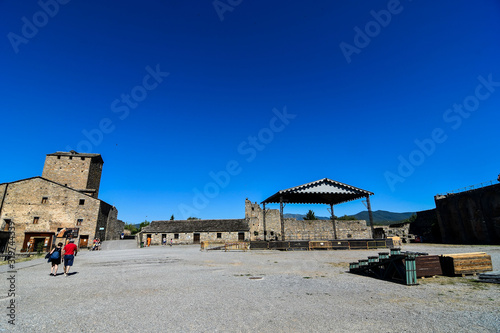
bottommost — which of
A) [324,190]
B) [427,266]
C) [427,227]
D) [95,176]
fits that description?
[427,266]

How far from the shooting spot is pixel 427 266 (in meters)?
9.26

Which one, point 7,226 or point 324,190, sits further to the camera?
point 7,226

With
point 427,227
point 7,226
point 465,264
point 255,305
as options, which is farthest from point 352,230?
point 7,226

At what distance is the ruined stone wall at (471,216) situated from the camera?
25688mm

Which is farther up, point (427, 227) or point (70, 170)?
point (70, 170)

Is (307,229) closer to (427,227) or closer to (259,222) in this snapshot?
(259,222)

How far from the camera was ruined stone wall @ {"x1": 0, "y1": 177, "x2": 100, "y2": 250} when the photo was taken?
96.9ft

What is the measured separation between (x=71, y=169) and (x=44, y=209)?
42.1 feet

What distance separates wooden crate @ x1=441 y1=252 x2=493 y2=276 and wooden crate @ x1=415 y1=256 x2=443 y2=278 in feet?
0.94

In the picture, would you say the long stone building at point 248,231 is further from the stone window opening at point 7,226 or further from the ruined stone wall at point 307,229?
the stone window opening at point 7,226

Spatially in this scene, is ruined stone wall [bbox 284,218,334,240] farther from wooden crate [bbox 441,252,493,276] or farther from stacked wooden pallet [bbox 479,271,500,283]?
stacked wooden pallet [bbox 479,271,500,283]

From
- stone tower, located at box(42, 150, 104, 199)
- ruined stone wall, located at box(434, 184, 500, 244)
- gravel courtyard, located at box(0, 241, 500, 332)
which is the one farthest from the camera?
stone tower, located at box(42, 150, 104, 199)

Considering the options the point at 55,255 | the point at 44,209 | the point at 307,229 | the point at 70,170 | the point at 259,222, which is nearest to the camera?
the point at 55,255

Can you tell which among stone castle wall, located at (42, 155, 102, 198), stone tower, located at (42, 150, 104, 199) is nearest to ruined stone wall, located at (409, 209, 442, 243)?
stone tower, located at (42, 150, 104, 199)
